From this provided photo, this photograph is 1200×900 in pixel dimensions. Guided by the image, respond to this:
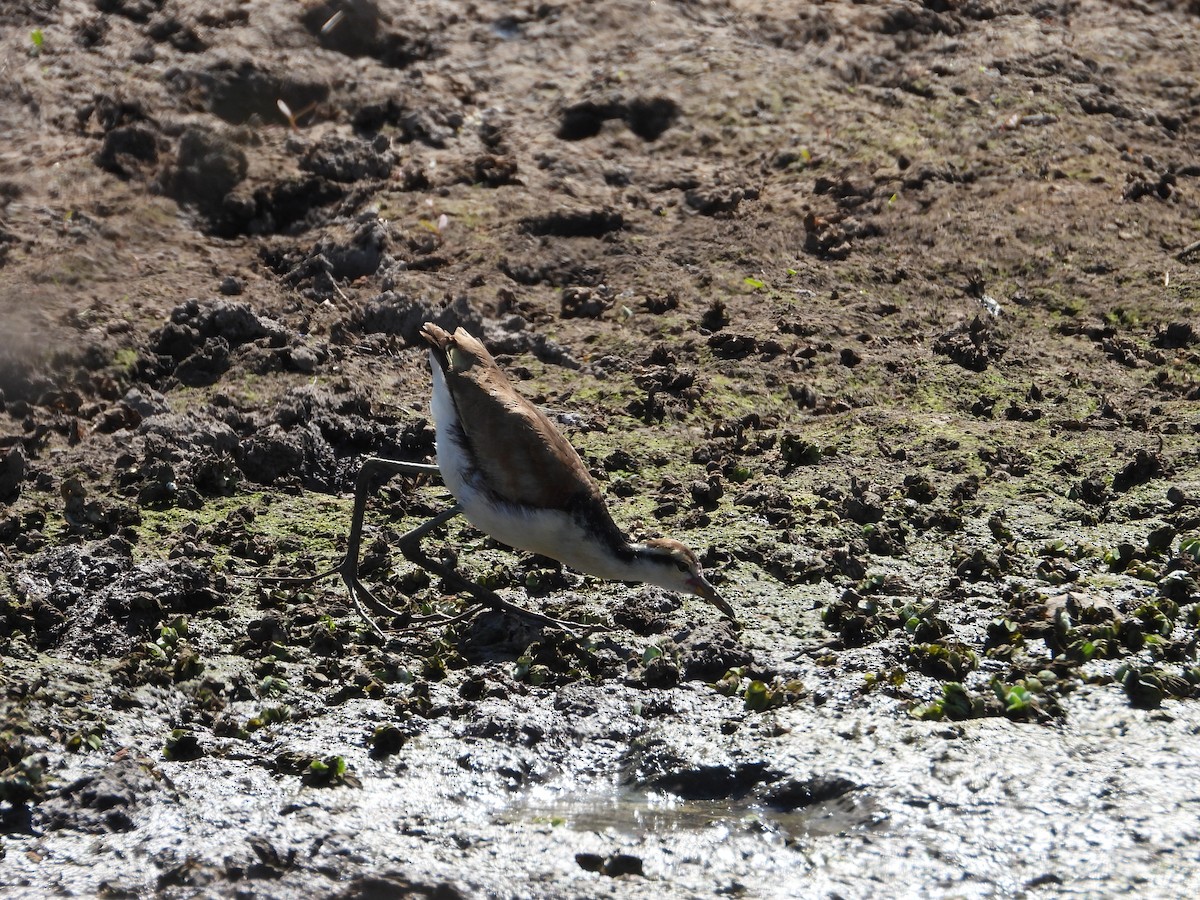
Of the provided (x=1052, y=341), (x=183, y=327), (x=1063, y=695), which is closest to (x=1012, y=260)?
(x=1052, y=341)

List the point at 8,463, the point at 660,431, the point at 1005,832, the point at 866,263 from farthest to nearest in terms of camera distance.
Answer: the point at 866,263 < the point at 660,431 < the point at 8,463 < the point at 1005,832

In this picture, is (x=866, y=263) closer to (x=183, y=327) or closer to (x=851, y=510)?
(x=851, y=510)

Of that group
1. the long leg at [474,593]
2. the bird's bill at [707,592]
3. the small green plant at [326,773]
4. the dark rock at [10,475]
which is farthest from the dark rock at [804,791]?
the dark rock at [10,475]

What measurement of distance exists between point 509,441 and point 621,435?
5.70 feet

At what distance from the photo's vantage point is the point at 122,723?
5980 millimetres

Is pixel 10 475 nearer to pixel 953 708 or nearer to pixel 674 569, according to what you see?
pixel 674 569

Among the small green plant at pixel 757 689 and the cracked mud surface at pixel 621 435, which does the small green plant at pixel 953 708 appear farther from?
the small green plant at pixel 757 689

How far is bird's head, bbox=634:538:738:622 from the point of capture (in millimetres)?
6711

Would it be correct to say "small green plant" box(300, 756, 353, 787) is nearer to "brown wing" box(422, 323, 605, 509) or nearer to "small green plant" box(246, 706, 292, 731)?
"small green plant" box(246, 706, 292, 731)

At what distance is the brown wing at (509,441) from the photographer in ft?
22.4

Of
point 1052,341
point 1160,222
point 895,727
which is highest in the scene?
point 1160,222

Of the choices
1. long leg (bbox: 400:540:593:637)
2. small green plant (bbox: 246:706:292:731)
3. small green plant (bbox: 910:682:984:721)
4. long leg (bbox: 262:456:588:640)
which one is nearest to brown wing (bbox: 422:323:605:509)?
long leg (bbox: 262:456:588:640)

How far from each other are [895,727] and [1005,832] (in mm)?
755

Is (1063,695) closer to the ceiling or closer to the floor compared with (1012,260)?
closer to the floor
